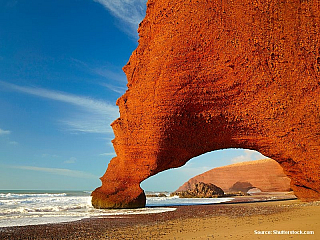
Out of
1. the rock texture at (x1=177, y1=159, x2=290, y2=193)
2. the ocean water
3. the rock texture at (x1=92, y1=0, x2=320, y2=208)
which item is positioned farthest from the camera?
the rock texture at (x1=177, y1=159, x2=290, y2=193)

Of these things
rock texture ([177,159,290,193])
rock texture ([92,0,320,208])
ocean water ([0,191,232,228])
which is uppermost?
rock texture ([92,0,320,208])

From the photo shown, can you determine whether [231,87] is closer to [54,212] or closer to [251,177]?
[54,212]

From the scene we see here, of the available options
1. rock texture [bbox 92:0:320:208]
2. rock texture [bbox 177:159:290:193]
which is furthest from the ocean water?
rock texture [bbox 177:159:290:193]

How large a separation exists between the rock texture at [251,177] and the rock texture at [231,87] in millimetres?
28532

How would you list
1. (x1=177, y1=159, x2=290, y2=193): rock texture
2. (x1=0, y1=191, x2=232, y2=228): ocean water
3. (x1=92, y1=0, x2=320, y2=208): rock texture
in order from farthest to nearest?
(x1=177, y1=159, x2=290, y2=193): rock texture < (x1=92, y1=0, x2=320, y2=208): rock texture < (x1=0, y1=191, x2=232, y2=228): ocean water

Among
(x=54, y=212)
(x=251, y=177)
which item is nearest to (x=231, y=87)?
(x=54, y=212)

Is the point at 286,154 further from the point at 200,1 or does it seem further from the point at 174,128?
the point at 200,1

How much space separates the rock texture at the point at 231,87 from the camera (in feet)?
38.9

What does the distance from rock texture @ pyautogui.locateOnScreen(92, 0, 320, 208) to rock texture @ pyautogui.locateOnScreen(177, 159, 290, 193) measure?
93.6 ft

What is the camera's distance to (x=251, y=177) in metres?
43.9

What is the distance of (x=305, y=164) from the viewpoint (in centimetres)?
1208

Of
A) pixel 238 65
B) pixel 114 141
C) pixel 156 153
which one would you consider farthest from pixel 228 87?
pixel 114 141

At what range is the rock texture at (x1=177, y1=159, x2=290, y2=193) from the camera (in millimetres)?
39906

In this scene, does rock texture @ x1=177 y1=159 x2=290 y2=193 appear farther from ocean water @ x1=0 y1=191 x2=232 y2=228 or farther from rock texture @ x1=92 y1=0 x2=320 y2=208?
rock texture @ x1=92 y1=0 x2=320 y2=208
